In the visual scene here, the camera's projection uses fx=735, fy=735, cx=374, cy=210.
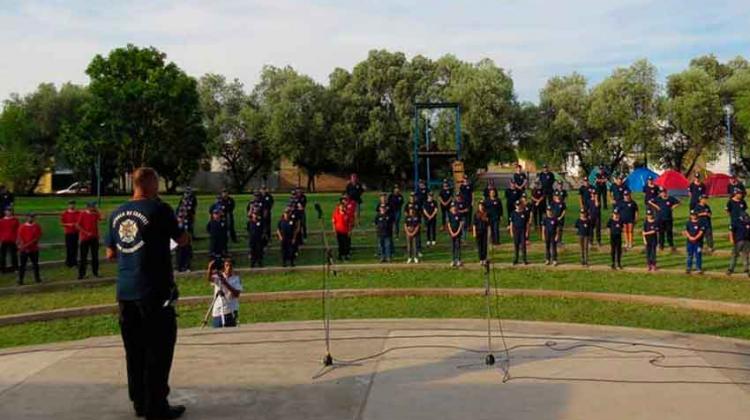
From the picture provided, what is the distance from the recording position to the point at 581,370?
7148 millimetres

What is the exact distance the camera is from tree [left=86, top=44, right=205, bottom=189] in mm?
53562

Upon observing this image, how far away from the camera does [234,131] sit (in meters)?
66.8

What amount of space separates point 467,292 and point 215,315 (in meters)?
5.66

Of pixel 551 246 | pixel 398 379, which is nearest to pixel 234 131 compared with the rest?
pixel 551 246

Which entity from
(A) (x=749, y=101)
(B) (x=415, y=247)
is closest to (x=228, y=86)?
(A) (x=749, y=101)

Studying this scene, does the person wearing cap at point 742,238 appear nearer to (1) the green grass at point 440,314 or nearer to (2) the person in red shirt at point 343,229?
(1) the green grass at point 440,314

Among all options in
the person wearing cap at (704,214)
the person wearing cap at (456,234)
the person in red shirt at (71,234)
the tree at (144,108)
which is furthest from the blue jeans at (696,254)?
the tree at (144,108)

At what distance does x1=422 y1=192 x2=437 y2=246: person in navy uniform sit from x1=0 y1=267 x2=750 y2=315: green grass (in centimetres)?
356

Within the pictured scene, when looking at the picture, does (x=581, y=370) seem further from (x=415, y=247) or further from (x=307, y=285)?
(x=415, y=247)

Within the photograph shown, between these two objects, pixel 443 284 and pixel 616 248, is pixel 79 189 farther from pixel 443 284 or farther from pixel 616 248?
pixel 616 248

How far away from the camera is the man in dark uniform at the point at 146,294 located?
5.65m

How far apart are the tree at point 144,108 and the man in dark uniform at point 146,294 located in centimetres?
5075

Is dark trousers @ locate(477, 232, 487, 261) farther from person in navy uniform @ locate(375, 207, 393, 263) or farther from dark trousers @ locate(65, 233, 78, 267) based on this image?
dark trousers @ locate(65, 233, 78, 267)

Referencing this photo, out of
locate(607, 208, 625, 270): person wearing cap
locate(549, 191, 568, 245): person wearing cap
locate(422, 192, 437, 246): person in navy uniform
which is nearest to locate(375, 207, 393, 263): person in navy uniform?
locate(422, 192, 437, 246): person in navy uniform
